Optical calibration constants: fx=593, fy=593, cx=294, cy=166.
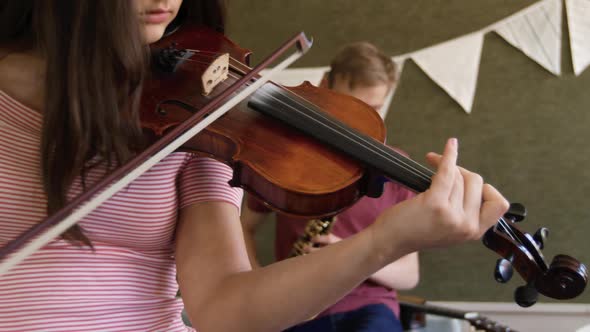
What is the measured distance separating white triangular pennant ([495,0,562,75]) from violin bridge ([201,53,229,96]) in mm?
1296

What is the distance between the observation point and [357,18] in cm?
197

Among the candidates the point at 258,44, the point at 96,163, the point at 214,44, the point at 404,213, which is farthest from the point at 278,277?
the point at 258,44

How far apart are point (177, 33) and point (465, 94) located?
1.18m

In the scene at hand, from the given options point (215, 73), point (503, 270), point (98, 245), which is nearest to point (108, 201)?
point (98, 245)

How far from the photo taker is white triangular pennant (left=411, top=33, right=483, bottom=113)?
1858 millimetres

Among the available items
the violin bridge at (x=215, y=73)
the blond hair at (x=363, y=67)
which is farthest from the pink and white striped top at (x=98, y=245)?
the blond hair at (x=363, y=67)

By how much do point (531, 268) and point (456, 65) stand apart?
1281 mm

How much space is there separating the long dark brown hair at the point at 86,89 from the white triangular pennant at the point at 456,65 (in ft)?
4.28

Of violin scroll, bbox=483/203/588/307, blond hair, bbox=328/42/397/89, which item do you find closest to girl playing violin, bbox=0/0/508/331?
violin scroll, bbox=483/203/588/307

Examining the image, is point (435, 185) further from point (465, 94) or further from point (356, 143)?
point (465, 94)

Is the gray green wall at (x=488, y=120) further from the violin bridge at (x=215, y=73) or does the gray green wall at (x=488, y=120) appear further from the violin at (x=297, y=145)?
the violin bridge at (x=215, y=73)

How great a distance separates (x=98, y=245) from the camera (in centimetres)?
77

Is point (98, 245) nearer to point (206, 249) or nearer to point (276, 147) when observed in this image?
point (206, 249)

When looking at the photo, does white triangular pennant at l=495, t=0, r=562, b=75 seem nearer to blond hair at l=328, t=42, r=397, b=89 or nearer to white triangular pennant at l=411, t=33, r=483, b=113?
white triangular pennant at l=411, t=33, r=483, b=113
